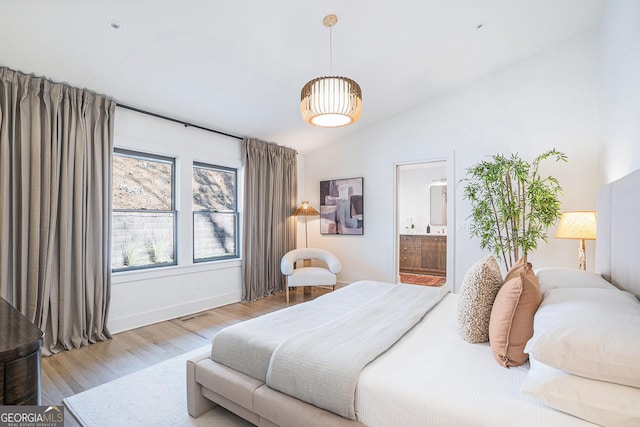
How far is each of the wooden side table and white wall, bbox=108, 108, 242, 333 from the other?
2.66m

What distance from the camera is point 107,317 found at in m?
3.10

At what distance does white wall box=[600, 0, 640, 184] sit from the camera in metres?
1.97

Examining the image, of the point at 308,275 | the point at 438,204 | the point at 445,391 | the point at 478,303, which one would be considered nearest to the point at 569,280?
the point at 478,303

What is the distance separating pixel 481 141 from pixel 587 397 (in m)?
3.73

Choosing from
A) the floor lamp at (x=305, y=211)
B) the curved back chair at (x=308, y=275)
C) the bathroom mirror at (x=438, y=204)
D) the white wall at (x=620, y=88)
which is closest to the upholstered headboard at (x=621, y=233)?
the white wall at (x=620, y=88)

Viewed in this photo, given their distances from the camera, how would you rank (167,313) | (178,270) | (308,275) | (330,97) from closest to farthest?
(330,97)
(167,313)
(178,270)
(308,275)

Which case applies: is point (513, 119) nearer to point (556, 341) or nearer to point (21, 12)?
point (556, 341)

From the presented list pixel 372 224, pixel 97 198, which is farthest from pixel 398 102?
pixel 97 198

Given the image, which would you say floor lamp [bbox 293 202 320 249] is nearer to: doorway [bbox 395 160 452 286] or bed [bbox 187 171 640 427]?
→ doorway [bbox 395 160 452 286]

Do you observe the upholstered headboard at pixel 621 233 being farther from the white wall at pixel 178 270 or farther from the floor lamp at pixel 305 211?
the white wall at pixel 178 270

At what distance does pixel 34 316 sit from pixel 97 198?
1.13m

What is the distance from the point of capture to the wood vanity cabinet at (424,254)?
633cm

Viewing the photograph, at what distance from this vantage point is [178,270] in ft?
12.5

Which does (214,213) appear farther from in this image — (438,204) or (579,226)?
(438,204)
